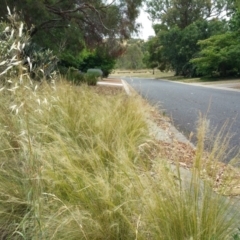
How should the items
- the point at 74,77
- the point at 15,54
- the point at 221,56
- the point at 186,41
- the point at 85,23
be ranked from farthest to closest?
the point at 186,41, the point at 221,56, the point at 85,23, the point at 74,77, the point at 15,54

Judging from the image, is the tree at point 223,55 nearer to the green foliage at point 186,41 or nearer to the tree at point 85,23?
the green foliage at point 186,41

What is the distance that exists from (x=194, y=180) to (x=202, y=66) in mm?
34672

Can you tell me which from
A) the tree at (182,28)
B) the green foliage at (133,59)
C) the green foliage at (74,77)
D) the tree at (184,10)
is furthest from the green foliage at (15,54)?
the green foliage at (133,59)

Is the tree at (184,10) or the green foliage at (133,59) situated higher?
the tree at (184,10)

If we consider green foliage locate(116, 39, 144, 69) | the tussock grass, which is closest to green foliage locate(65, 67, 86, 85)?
the tussock grass

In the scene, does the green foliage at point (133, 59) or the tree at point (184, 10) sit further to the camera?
the green foliage at point (133, 59)

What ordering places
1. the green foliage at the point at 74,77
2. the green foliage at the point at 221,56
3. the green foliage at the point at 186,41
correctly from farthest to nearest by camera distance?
the green foliage at the point at 186,41
the green foliage at the point at 221,56
the green foliage at the point at 74,77

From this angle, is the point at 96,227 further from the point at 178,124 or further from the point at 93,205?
the point at 178,124

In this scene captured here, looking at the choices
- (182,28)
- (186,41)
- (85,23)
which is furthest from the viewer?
(182,28)

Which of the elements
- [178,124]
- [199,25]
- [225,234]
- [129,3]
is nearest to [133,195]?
[225,234]

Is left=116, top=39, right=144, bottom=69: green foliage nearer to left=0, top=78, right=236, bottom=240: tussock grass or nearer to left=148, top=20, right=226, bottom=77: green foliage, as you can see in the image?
left=148, top=20, right=226, bottom=77: green foliage

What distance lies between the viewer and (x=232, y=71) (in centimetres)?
3597

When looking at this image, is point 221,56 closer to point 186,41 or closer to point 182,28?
point 186,41

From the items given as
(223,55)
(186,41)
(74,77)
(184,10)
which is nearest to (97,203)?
(74,77)
